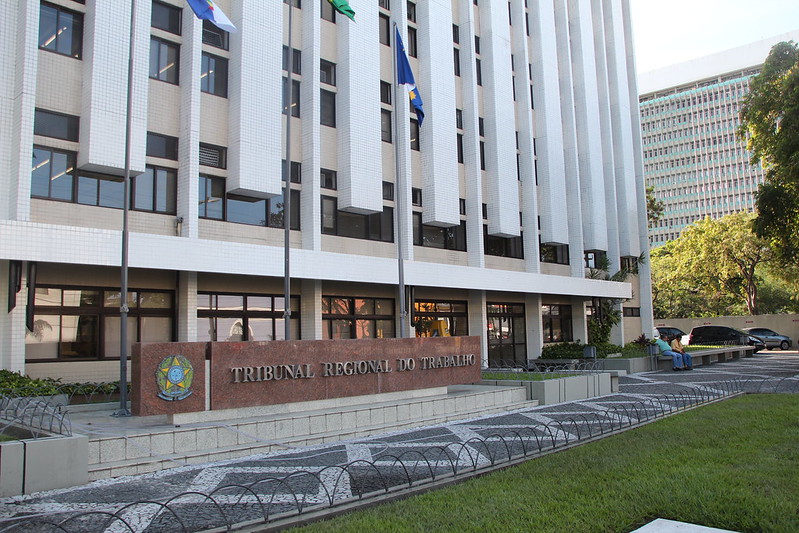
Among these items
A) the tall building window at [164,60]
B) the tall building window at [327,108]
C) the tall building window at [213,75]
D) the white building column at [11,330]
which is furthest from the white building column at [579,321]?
the white building column at [11,330]

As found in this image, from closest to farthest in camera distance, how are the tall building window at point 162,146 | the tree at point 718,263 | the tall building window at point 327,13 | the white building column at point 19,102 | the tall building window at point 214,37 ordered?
the white building column at point 19,102 → the tall building window at point 162,146 → the tall building window at point 214,37 → the tall building window at point 327,13 → the tree at point 718,263

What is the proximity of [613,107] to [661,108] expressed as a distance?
9506 centimetres

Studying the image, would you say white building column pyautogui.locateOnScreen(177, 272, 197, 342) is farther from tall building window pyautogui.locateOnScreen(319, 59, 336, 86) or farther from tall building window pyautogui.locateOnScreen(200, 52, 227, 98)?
tall building window pyautogui.locateOnScreen(319, 59, 336, 86)

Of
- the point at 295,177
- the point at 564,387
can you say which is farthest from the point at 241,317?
the point at 564,387

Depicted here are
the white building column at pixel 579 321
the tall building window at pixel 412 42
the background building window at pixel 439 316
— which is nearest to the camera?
the background building window at pixel 439 316

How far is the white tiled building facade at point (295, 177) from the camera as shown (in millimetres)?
16109

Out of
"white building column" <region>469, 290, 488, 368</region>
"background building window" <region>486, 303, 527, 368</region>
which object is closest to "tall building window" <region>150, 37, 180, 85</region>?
"white building column" <region>469, 290, 488, 368</region>

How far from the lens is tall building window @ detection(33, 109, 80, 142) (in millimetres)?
16078

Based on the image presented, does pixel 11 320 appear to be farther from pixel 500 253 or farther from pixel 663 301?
pixel 663 301

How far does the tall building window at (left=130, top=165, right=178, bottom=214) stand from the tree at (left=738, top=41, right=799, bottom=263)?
23087 mm

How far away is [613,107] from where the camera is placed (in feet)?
125

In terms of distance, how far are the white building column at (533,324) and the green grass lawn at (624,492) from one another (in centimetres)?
1980

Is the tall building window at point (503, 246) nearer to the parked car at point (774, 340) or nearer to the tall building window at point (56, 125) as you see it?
the tall building window at point (56, 125)

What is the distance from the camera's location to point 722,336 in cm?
4469
